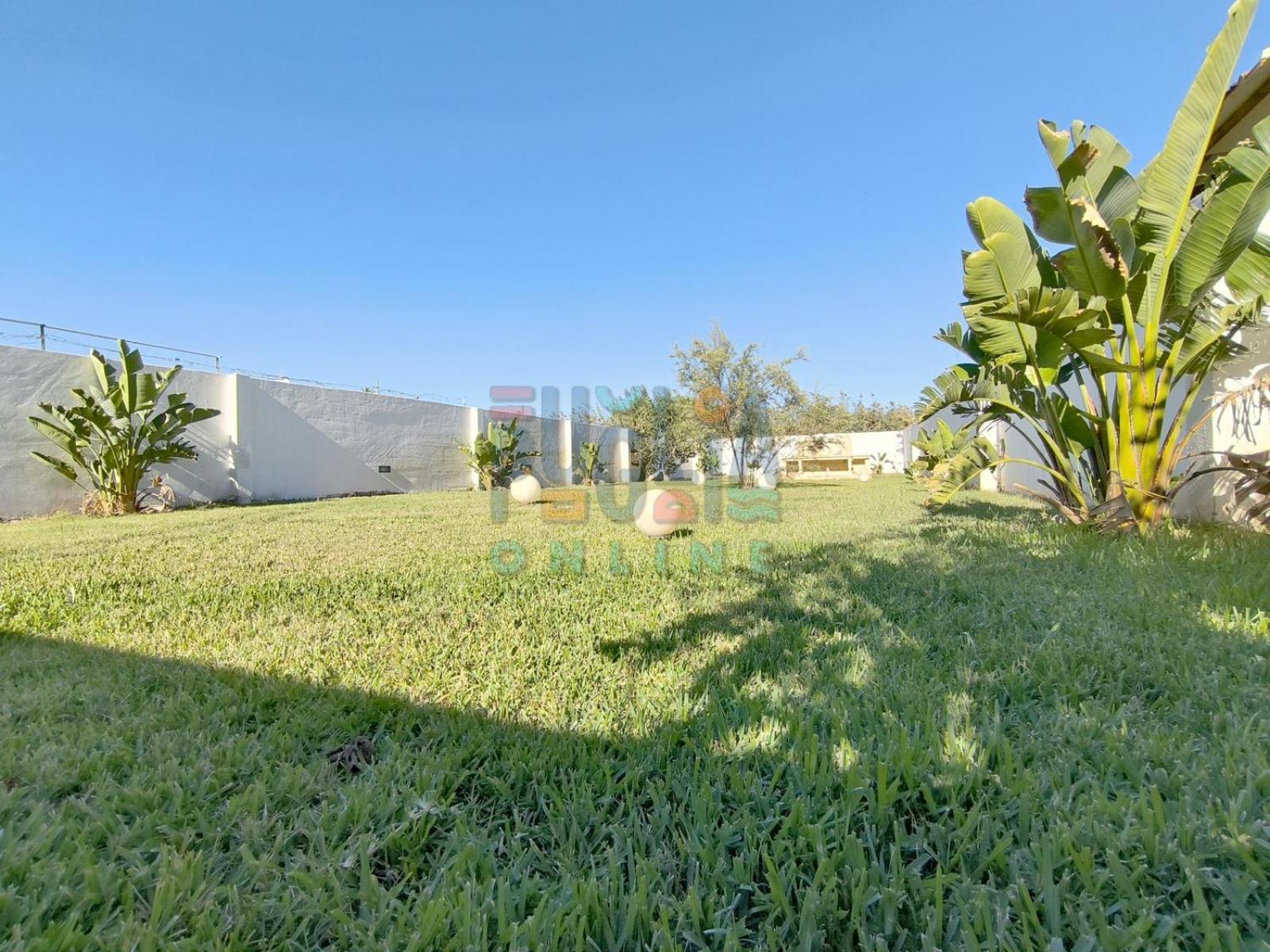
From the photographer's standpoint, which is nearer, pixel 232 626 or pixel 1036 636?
pixel 1036 636

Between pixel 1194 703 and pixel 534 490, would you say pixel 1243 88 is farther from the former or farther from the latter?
pixel 534 490

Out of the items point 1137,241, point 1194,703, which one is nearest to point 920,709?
point 1194,703

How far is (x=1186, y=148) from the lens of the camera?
3633mm

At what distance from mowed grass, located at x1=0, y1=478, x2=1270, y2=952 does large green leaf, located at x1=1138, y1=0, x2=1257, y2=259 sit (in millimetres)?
2372

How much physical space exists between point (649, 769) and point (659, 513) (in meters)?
4.23

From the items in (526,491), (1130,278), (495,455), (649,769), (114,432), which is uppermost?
(1130,278)

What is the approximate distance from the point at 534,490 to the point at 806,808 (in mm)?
10830

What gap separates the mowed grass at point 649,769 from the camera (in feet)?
3.41

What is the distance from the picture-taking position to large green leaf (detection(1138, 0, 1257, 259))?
3295 millimetres

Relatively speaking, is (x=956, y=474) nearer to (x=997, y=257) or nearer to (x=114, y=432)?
(x=997, y=257)

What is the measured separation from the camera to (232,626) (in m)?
2.82

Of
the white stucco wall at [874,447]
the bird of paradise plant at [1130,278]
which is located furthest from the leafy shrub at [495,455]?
the bird of paradise plant at [1130,278]

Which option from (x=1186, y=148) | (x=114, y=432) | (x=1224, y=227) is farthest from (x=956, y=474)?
(x=114, y=432)

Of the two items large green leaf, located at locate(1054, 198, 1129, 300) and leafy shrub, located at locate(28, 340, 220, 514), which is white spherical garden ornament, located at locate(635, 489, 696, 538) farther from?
leafy shrub, located at locate(28, 340, 220, 514)
